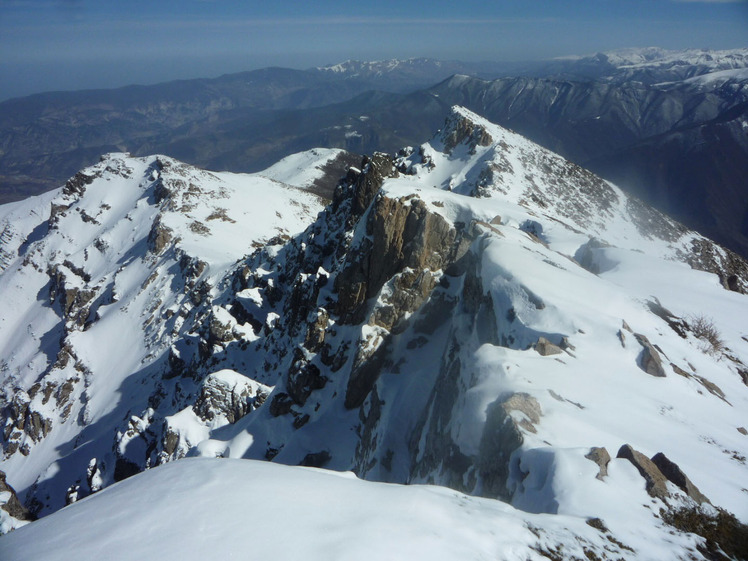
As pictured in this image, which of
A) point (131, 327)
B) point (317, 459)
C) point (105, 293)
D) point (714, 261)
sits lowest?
point (131, 327)

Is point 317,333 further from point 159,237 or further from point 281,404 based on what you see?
point 159,237

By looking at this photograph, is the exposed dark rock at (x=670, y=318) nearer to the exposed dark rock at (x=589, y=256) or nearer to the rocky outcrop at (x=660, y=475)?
the exposed dark rock at (x=589, y=256)

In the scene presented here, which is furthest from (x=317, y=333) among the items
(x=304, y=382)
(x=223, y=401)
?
(x=223, y=401)

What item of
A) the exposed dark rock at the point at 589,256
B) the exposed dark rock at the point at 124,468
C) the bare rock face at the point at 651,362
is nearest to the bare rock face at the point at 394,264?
the exposed dark rock at the point at 589,256

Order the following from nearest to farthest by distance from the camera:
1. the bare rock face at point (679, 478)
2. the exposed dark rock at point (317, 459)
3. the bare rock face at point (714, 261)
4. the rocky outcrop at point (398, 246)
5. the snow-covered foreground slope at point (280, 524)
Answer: the snow-covered foreground slope at point (280, 524), the bare rock face at point (679, 478), the exposed dark rock at point (317, 459), the rocky outcrop at point (398, 246), the bare rock face at point (714, 261)

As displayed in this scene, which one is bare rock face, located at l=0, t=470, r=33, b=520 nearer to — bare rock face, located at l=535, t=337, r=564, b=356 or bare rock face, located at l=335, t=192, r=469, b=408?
bare rock face, located at l=335, t=192, r=469, b=408

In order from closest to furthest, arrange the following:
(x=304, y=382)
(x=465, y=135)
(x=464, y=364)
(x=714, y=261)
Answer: (x=464, y=364), (x=304, y=382), (x=714, y=261), (x=465, y=135)

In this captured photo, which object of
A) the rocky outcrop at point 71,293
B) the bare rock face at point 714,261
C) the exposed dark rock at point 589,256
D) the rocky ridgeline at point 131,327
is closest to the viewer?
the exposed dark rock at point 589,256
